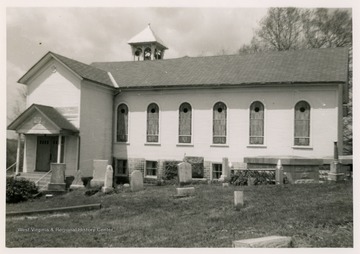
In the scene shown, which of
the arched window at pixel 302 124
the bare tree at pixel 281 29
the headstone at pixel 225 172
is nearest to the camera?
the headstone at pixel 225 172

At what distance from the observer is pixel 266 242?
29.8 ft

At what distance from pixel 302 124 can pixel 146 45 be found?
52.8 ft

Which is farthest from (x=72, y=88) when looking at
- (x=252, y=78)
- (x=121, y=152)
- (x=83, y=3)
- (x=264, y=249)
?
(x=264, y=249)

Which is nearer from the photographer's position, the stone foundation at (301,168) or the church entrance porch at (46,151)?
the stone foundation at (301,168)

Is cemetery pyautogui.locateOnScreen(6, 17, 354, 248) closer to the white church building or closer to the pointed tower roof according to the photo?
the white church building

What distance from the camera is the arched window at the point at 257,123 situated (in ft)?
71.5

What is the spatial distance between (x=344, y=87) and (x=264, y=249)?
15.0 metres

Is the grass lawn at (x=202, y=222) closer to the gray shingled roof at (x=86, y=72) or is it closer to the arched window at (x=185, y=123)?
the arched window at (x=185, y=123)

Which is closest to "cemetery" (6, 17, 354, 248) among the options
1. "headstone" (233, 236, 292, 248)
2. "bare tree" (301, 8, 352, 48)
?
"bare tree" (301, 8, 352, 48)

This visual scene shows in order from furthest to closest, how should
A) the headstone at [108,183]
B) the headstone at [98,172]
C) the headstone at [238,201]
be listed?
the headstone at [98,172]
the headstone at [108,183]
the headstone at [238,201]

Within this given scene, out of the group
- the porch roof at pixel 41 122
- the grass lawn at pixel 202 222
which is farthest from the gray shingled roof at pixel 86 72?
the grass lawn at pixel 202 222

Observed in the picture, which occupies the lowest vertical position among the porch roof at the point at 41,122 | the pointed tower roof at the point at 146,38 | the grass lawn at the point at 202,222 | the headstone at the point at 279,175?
the grass lawn at the point at 202,222

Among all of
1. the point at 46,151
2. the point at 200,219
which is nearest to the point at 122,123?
the point at 46,151

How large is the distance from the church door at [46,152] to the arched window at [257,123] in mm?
10582
